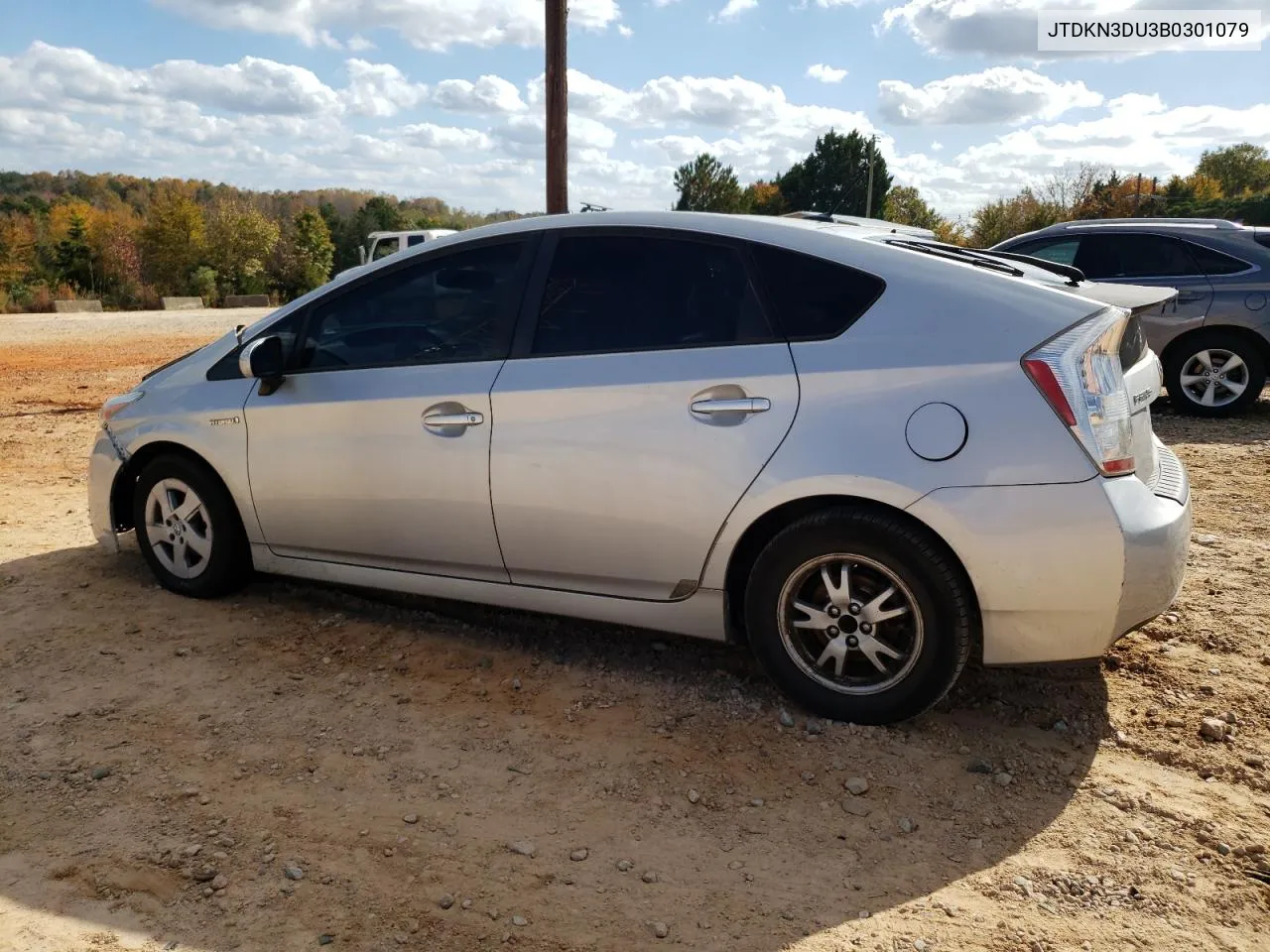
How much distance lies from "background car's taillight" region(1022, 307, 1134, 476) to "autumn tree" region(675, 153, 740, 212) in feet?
222

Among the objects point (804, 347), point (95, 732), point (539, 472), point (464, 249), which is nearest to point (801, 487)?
point (804, 347)

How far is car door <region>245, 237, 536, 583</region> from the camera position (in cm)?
402

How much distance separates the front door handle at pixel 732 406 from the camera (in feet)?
11.3

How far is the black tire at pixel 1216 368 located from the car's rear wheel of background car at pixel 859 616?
7.53 metres

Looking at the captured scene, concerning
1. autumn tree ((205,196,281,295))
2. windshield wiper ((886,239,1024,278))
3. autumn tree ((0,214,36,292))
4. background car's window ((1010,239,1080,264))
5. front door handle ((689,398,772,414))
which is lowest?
front door handle ((689,398,772,414))

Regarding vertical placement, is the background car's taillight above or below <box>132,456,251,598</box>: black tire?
above

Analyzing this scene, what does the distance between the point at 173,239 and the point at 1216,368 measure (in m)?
54.1

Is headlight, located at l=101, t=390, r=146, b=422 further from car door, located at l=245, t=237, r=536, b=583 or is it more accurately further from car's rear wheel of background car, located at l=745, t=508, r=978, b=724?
car's rear wheel of background car, located at l=745, t=508, r=978, b=724

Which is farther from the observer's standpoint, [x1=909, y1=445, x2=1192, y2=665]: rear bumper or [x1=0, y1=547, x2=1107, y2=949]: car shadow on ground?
[x1=909, y1=445, x2=1192, y2=665]: rear bumper

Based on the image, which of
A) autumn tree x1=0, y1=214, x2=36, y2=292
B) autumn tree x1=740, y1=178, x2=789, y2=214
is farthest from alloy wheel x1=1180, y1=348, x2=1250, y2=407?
autumn tree x1=740, y1=178, x2=789, y2=214

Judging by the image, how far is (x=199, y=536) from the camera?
4766 millimetres

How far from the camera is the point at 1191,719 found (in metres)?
3.61

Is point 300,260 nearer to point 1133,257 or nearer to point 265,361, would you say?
point 1133,257

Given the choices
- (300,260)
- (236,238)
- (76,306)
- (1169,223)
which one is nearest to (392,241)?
(76,306)
